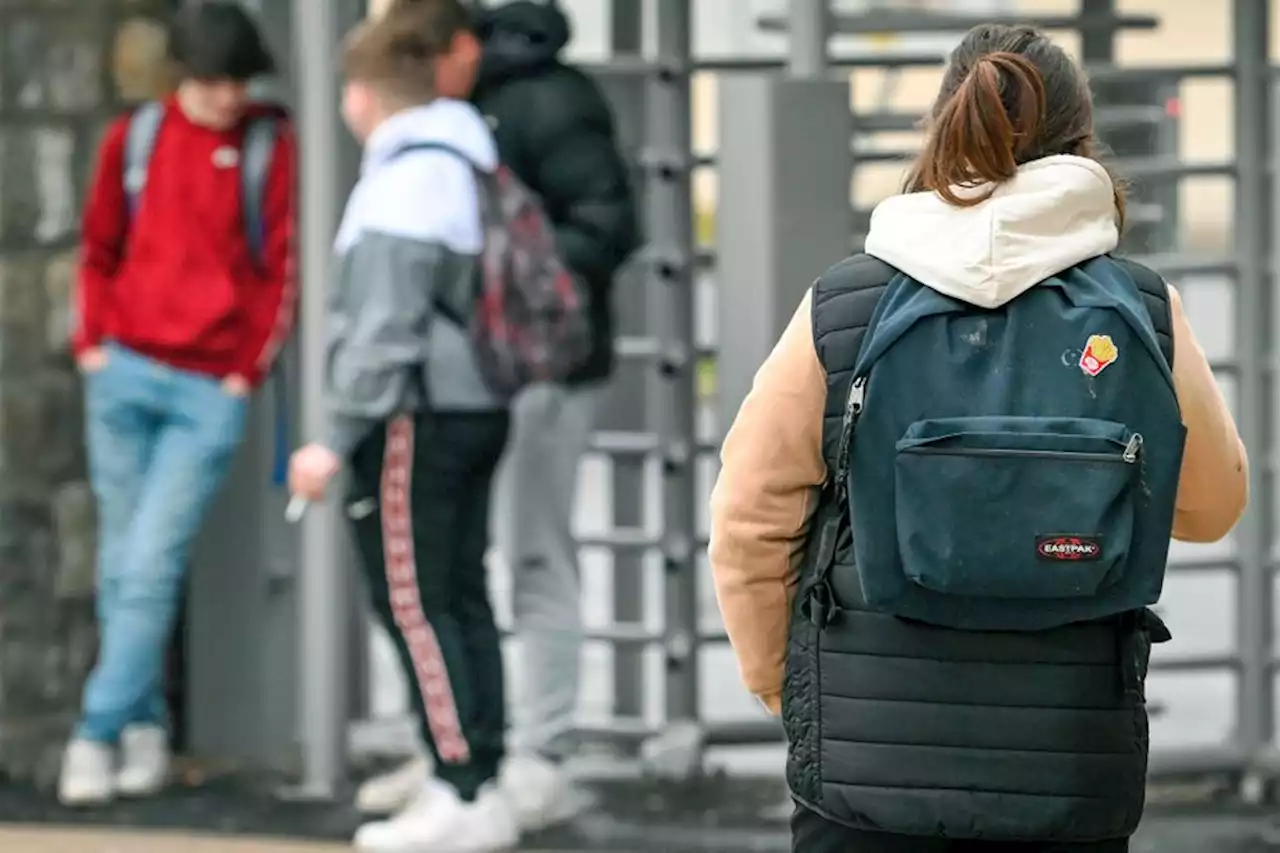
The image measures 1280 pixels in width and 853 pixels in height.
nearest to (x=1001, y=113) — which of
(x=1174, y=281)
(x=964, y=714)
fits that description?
(x=964, y=714)

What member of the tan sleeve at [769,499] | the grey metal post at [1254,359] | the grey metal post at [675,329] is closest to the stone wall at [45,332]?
the grey metal post at [675,329]

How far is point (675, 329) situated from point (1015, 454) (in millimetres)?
3397

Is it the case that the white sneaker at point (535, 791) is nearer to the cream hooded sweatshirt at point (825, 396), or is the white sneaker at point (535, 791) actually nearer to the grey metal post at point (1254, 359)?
the grey metal post at point (1254, 359)

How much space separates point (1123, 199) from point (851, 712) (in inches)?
29.2

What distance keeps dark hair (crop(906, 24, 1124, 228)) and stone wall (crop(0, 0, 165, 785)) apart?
368cm

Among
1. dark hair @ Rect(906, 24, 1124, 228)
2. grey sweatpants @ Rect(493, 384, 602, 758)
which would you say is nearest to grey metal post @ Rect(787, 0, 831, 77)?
grey sweatpants @ Rect(493, 384, 602, 758)

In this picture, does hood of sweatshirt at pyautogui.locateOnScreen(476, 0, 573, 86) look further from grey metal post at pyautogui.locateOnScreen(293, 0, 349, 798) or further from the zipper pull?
the zipper pull

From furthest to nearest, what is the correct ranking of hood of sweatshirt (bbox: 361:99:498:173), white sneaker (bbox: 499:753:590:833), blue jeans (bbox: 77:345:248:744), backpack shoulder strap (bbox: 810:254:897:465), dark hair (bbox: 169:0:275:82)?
1. blue jeans (bbox: 77:345:248:744)
2. dark hair (bbox: 169:0:275:82)
3. white sneaker (bbox: 499:753:590:833)
4. hood of sweatshirt (bbox: 361:99:498:173)
5. backpack shoulder strap (bbox: 810:254:897:465)

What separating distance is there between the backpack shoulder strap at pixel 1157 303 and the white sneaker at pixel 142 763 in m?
3.72

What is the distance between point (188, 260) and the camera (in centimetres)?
580

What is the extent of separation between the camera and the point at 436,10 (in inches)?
207

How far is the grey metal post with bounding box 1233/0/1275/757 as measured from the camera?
589 centimetres

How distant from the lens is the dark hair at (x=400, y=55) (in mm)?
5191

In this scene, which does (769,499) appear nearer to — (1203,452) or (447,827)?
(1203,452)
